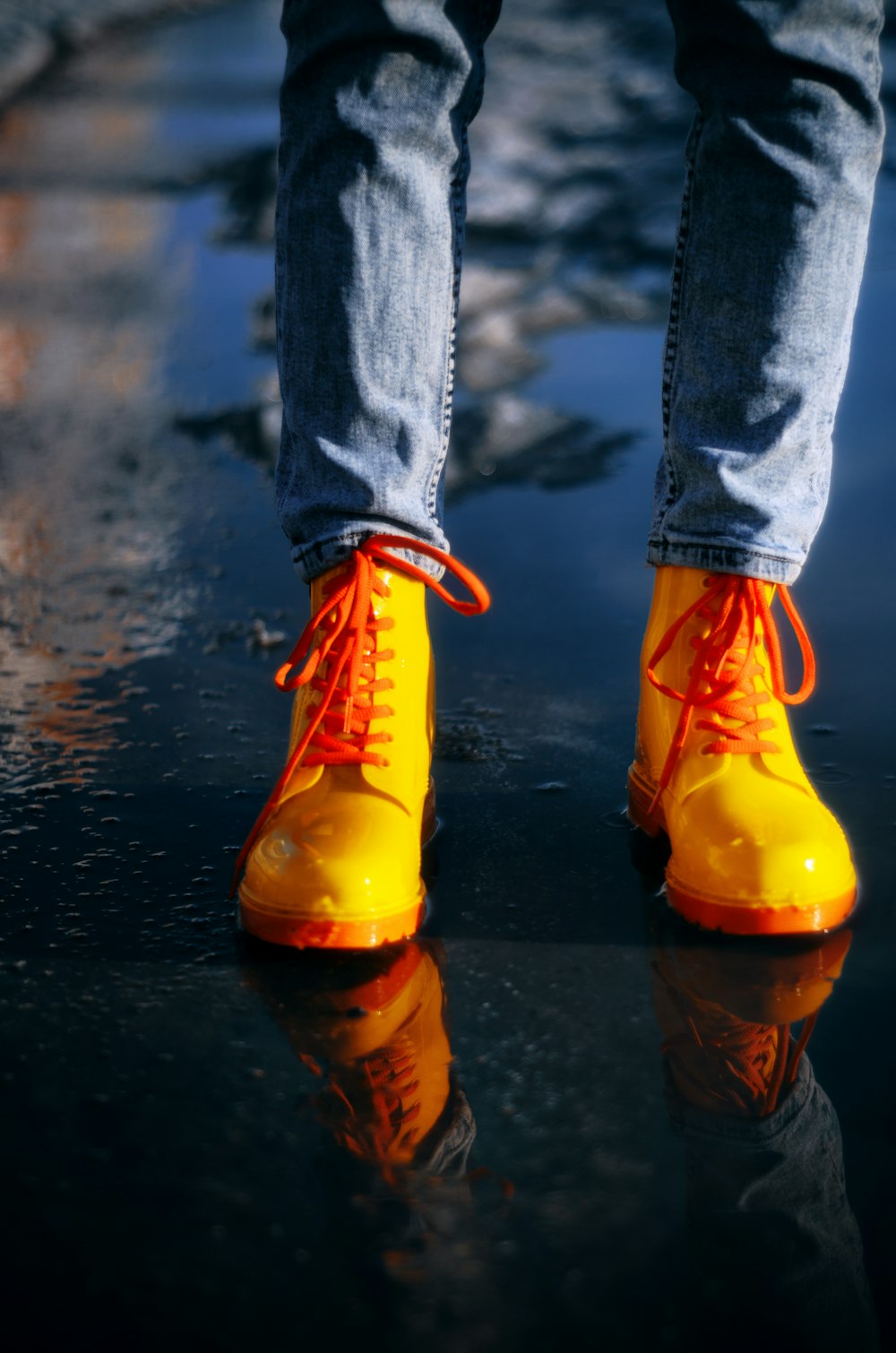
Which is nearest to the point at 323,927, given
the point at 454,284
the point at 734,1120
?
the point at 734,1120

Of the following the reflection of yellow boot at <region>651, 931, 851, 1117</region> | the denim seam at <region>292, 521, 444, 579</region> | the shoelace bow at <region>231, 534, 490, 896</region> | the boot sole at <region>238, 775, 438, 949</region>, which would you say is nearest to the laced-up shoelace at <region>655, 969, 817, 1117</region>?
the reflection of yellow boot at <region>651, 931, 851, 1117</region>

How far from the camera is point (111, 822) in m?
1.20

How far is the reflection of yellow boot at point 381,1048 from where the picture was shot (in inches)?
30.9

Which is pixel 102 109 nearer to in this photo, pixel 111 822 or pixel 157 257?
pixel 157 257

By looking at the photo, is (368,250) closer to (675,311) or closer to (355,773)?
(675,311)

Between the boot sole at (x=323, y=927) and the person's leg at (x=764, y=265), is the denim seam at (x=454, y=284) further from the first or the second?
the boot sole at (x=323, y=927)

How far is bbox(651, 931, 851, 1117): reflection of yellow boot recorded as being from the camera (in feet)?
2.73

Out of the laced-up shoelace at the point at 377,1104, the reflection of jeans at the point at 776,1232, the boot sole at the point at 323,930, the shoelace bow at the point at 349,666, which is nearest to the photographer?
the reflection of jeans at the point at 776,1232

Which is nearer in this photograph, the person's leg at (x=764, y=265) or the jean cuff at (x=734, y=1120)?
the jean cuff at (x=734, y=1120)

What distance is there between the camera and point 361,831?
1.02m

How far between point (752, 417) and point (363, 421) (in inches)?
13.5

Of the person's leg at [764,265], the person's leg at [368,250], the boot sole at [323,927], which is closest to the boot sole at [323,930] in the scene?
the boot sole at [323,927]

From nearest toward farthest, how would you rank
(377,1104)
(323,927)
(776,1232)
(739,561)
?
(776,1232) → (377,1104) → (323,927) → (739,561)

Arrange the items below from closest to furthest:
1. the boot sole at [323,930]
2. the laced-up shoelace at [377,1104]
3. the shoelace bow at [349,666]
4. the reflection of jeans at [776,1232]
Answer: the reflection of jeans at [776,1232]
the laced-up shoelace at [377,1104]
the boot sole at [323,930]
the shoelace bow at [349,666]
